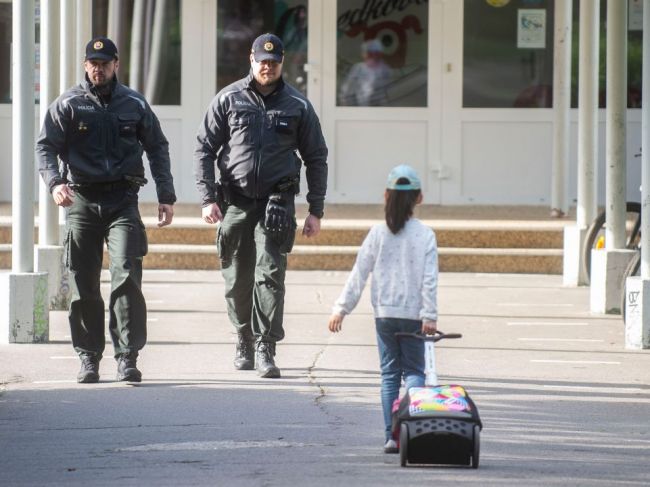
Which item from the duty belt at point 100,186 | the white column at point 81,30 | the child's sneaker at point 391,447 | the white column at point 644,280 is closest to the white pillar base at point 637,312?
the white column at point 644,280

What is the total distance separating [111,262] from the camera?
358 inches

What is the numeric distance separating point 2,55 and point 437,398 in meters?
12.1

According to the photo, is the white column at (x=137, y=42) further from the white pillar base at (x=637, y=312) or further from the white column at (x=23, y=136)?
the white pillar base at (x=637, y=312)

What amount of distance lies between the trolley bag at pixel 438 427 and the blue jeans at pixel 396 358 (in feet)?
1.04

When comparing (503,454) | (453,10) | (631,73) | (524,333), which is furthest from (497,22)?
(503,454)

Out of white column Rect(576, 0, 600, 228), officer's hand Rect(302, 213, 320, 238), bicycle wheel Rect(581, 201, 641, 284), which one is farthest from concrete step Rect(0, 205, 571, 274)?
officer's hand Rect(302, 213, 320, 238)

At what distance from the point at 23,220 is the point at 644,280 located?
4.22 metres

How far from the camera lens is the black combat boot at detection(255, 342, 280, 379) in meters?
9.27

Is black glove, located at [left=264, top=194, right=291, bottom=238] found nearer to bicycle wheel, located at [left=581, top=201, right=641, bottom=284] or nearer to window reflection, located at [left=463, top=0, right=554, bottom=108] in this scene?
bicycle wheel, located at [left=581, top=201, right=641, bottom=284]

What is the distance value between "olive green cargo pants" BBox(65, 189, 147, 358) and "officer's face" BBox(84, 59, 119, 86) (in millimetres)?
640

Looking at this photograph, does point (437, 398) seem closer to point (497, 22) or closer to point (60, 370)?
point (60, 370)

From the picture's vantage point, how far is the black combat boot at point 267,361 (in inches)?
365

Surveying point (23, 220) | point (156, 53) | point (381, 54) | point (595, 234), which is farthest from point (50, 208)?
point (381, 54)

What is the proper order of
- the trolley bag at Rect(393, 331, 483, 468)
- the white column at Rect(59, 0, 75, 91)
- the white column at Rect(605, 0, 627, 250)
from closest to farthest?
the trolley bag at Rect(393, 331, 483, 468) < the white column at Rect(605, 0, 627, 250) < the white column at Rect(59, 0, 75, 91)
